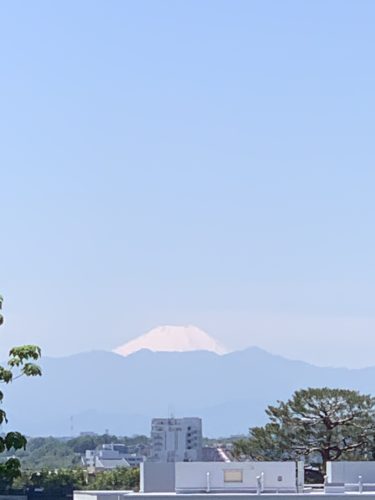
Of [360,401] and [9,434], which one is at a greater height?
[360,401]

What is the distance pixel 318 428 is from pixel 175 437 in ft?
225

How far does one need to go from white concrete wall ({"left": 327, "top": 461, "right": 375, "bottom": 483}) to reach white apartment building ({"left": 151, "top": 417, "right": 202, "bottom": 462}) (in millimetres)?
75237

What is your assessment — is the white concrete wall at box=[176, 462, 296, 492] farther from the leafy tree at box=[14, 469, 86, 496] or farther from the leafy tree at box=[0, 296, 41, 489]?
the leafy tree at box=[14, 469, 86, 496]

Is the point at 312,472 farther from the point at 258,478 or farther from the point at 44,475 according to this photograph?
the point at 44,475

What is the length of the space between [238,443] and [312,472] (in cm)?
902

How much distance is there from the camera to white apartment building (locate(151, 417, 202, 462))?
135m

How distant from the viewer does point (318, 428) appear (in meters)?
74.0

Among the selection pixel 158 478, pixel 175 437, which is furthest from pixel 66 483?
pixel 158 478

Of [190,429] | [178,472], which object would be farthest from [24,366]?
[190,429]

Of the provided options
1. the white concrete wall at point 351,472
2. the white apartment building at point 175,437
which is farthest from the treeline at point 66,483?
the white concrete wall at point 351,472

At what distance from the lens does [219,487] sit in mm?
47906

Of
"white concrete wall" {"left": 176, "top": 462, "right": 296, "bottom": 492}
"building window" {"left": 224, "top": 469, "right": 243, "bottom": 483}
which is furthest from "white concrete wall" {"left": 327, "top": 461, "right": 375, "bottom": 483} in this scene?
"building window" {"left": 224, "top": 469, "right": 243, "bottom": 483}

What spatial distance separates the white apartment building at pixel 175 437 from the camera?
135337 mm

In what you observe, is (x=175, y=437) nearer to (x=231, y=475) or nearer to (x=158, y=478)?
(x=158, y=478)
